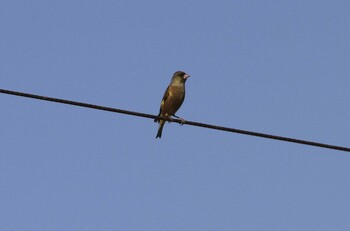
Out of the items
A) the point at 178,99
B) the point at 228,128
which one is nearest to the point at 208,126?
the point at 228,128

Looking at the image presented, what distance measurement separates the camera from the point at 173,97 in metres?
14.0

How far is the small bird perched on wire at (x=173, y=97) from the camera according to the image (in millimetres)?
14000

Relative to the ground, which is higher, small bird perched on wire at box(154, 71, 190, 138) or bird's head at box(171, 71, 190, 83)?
bird's head at box(171, 71, 190, 83)

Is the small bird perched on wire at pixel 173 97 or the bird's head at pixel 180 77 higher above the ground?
the bird's head at pixel 180 77

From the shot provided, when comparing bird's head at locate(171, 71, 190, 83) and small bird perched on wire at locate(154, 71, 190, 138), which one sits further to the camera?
bird's head at locate(171, 71, 190, 83)

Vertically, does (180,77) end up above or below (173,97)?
above

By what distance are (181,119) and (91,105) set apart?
4.26m

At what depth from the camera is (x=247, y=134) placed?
7.91 metres

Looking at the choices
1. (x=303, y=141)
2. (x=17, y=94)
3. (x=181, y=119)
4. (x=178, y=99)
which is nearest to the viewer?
(x=17, y=94)

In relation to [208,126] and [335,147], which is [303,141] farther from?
[208,126]

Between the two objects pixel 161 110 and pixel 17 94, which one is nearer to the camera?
pixel 17 94

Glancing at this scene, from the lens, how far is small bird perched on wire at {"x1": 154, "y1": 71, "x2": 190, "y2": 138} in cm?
1400

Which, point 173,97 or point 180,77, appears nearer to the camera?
point 173,97

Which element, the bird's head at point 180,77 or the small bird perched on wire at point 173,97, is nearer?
the small bird perched on wire at point 173,97
